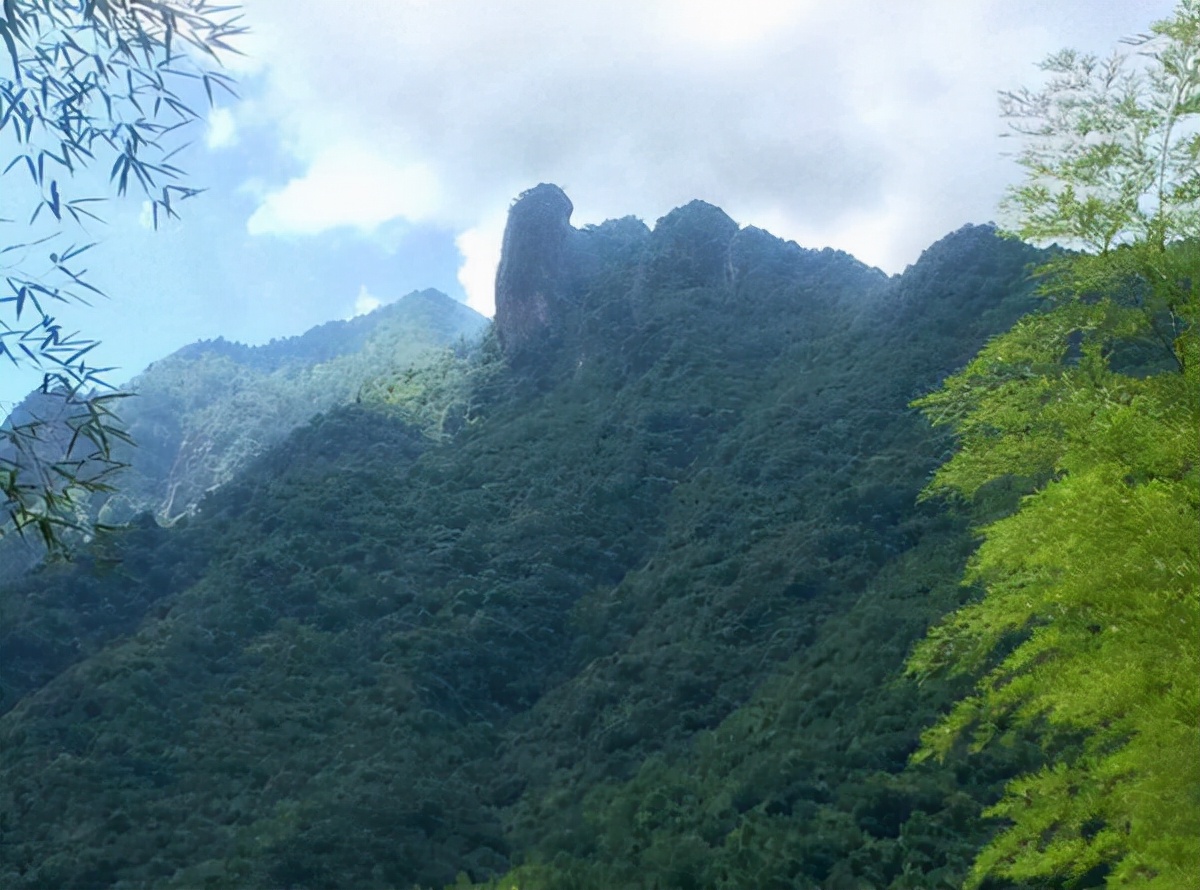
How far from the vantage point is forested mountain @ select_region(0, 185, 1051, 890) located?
21.7 meters

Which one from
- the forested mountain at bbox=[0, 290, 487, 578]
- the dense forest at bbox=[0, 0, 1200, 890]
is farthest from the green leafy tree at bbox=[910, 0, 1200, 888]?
the forested mountain at bbox=[0, 290, 487, 578]

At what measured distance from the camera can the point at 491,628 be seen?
3359 cm

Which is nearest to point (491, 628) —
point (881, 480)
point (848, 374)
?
point (881, 480)

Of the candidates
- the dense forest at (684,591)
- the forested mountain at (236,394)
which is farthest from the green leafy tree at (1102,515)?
the forested mountain at (236,394)

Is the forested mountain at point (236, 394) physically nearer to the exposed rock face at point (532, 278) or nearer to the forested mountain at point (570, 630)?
the exposed rock face at point (532, 278)

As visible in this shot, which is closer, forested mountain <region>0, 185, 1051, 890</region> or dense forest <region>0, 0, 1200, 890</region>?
dense forest <region>0, 0, 1200, 890</region>

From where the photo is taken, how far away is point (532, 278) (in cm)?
5559

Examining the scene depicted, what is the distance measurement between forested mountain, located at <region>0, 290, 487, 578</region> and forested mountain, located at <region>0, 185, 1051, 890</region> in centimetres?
1337

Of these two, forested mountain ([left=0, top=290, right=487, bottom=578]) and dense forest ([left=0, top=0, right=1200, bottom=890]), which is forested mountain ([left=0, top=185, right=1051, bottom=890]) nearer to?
dense forest ([left=0, top=0, right=1200, bottom=890])

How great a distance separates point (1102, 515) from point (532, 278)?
49628 millimetres

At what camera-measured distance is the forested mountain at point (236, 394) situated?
61.3 metres

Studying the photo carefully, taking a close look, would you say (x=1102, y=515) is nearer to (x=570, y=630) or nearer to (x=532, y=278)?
(x=570, y=630)

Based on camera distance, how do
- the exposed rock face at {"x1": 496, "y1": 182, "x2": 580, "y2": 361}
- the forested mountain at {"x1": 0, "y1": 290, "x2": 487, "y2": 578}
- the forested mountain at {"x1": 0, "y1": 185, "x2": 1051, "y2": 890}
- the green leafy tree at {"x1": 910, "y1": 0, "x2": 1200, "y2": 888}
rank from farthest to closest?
the forested mountain at {"x1": 0, "y1": 290, "x2": 487, "y2": 578}
the exposed rock face at {"x1": 496, "y1": 182, "x2": 580, "y2": 361}
the forested mountain at {"x1": 0, "y1": 185, "x2": 1051, "y2": 890}
the green leafy tree at {"x1": 910, "y1": 0, "x2": 1200, "y2": 888}

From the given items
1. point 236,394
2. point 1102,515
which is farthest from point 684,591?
point 236,394
